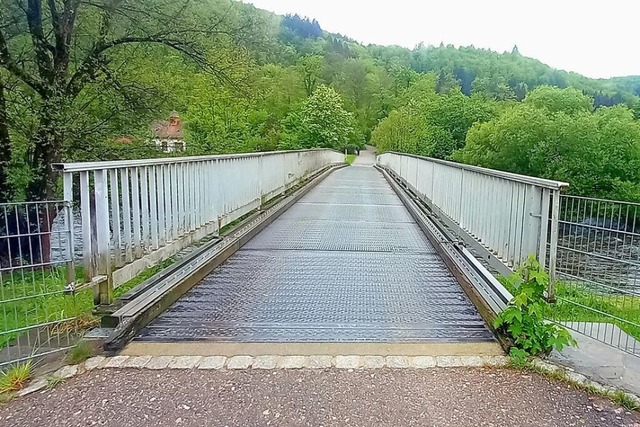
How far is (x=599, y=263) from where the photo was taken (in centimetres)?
315

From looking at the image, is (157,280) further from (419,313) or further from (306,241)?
(306,241)

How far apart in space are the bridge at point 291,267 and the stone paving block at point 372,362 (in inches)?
8.8

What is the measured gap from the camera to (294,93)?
4725cm

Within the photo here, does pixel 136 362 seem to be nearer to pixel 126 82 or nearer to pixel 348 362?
pixel 348 362

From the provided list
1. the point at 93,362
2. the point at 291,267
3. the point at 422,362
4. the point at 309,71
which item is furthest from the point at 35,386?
the point at 309,71

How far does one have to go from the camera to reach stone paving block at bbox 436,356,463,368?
2641 millimetres

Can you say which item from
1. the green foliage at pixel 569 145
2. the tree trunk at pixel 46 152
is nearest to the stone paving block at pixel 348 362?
the tree trunk at pixel 46 152

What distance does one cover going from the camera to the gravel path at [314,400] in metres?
2.12

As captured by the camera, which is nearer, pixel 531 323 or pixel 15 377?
pixel 15 377

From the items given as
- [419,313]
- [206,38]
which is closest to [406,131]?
[206,38]

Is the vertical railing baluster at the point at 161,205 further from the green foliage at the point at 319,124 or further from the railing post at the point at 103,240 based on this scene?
the green foliage at the point at 319,124

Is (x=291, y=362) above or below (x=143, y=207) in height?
below

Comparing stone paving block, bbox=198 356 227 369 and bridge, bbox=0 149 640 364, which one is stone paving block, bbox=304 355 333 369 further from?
stone paving block, bbox=198 356 227 369

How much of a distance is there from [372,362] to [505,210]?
1945 millimetres
